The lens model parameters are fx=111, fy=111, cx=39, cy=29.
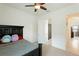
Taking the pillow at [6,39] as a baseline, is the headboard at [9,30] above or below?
above

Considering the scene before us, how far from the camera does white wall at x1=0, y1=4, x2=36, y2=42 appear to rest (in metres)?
2.48

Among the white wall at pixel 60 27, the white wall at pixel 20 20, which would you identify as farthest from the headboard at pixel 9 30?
the white wall at pixel 60 27

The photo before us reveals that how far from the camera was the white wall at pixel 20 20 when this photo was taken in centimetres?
248

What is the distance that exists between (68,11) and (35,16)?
1222mm

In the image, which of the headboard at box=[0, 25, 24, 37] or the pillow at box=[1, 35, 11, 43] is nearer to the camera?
the pillow at box=[1, 35, 11, 43]

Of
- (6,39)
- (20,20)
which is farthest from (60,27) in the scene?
(6,39)

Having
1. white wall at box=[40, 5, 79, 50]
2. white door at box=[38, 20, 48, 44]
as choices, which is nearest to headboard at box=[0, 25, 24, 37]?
white door at box=[38, 20, 48, 44]

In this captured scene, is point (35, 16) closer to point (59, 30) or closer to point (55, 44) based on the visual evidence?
point (55, 44)

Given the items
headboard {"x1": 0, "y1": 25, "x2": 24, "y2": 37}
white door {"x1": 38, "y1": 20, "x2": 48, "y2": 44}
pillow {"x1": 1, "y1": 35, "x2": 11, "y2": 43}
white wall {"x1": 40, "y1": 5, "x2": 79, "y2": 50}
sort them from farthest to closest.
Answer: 1. white wall {"x1": 40, "y1": 5, "x2": 79, "y2": 50}
2. white door {"x1": 38, "y1": 20, "x2": 48, "y2": 44}
3. headboard {"x1": 0, "y1": 25, "x2": 24, "y2": 37}
4. pillow {"x1": 1, "y1": 35, "x2": 11, "y2": 43}

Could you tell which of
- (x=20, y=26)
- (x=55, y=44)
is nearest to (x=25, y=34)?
(x=20, y=26)

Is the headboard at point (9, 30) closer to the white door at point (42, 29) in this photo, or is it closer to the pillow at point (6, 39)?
the pillow at point (6, 39)

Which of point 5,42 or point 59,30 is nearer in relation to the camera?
point 5,42

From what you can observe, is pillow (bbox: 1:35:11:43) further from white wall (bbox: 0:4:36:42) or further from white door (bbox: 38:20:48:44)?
white door (bbox: 38:20:48:44)

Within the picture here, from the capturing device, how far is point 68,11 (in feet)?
10.9
